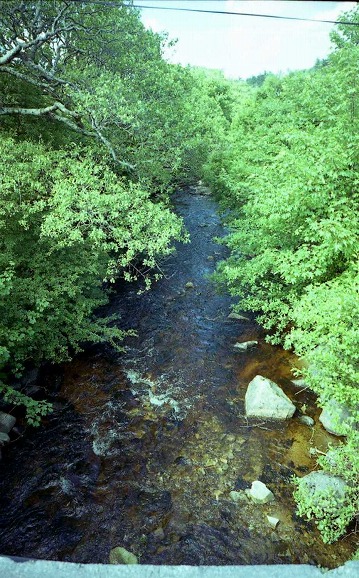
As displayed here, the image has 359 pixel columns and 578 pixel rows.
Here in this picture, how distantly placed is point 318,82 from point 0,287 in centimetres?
1634

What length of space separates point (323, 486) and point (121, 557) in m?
3.91

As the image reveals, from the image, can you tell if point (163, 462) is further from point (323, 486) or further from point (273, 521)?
point (323, 486)

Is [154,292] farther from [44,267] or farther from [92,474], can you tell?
[92,474]

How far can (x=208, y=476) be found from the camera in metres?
7.40

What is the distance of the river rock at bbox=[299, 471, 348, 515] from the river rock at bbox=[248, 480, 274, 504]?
741 mm

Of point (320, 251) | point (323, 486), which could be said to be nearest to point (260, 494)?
point (323, 486)

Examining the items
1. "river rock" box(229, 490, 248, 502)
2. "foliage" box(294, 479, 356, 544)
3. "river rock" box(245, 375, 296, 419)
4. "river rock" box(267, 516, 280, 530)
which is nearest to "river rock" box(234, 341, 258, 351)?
"river rock" box(245, 375, 296, 419)

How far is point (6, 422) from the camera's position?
27.1 ft

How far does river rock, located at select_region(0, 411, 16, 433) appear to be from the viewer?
8148mm

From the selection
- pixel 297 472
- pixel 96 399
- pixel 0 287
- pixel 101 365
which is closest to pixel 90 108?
pixel 0 287

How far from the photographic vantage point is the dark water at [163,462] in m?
6.13

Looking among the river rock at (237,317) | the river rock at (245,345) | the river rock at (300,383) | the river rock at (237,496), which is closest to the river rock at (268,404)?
the river rock at (300,383)

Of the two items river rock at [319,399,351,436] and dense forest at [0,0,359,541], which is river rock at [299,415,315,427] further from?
dense forest at [0,0,359,541]

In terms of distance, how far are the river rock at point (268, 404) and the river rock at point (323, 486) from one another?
2.00 m
